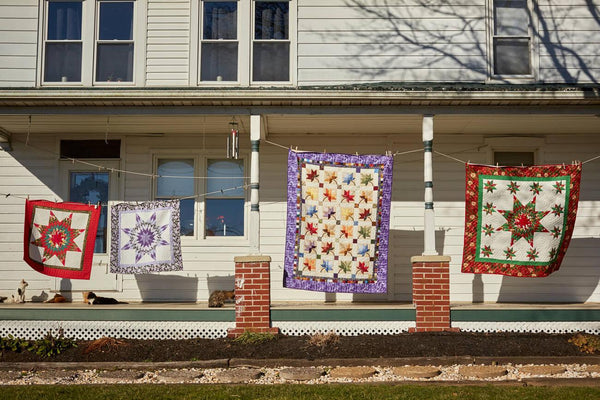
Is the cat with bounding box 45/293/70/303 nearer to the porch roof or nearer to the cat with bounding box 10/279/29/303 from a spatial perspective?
the cat with bounding box 10/279/29/303

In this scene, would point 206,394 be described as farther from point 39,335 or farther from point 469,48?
point 469,48

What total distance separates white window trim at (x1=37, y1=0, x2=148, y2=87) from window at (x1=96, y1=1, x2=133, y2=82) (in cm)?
9

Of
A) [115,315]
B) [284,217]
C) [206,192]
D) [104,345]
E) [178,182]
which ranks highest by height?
[178,182]

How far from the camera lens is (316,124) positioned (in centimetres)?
1095

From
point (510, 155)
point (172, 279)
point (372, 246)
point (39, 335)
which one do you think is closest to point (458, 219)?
point (510, 155)

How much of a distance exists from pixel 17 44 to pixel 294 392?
28.2ft

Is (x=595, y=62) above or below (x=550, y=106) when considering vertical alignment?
A: above

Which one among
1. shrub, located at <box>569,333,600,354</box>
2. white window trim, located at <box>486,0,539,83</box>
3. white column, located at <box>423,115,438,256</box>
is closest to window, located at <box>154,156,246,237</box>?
white column, located at <box>423,115,438,256</box>

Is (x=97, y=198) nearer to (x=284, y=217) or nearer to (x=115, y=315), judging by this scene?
(x=115, y=315)

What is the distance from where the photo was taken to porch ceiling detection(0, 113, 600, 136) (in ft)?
33.9

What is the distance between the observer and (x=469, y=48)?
11727 millimetres

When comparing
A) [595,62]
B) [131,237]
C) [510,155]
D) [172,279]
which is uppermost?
[595,62]

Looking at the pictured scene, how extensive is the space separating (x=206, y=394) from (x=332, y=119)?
A: 5.31m

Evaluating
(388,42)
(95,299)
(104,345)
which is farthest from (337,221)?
(95,299)
